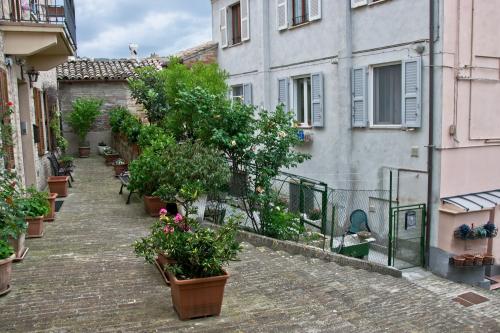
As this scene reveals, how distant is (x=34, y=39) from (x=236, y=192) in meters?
4.43

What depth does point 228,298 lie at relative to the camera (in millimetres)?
5789

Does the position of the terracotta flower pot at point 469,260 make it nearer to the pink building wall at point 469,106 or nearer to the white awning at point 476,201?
the pink building wall at point 469,106

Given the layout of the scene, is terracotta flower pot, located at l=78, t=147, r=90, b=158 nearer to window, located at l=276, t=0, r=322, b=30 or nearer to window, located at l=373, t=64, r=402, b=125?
window, located at l=276, t=0, r=322, b=30

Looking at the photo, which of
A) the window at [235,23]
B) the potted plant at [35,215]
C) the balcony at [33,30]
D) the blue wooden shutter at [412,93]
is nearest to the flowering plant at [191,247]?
the potted plant at [35,215]

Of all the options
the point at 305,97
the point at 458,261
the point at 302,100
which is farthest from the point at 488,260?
the point at 302,100

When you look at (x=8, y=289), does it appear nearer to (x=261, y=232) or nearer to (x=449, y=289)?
(x=261, y=232)

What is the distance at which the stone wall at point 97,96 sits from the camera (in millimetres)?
19641

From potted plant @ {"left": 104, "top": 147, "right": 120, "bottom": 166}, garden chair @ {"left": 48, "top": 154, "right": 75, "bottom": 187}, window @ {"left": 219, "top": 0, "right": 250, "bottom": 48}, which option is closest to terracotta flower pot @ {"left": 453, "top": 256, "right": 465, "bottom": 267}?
garden chair @ {"left": 48, "top": 154, "right": 75, "bottom": 187}

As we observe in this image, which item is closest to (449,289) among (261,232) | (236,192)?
(261,232)

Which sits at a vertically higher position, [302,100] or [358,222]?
[302,100]

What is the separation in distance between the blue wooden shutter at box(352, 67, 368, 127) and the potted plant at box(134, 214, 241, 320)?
7.32m

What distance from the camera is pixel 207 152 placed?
8.96 metres

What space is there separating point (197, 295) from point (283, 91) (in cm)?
1036

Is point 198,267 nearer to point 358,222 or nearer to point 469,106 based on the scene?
point 358,222
